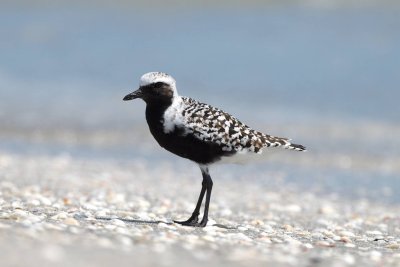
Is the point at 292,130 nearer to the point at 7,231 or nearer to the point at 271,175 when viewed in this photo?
the point at 271,175

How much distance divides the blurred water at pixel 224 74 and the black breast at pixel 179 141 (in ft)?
20.7

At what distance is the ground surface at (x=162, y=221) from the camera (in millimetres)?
5992

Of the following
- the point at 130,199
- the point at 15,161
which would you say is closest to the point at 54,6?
the point at 15,161

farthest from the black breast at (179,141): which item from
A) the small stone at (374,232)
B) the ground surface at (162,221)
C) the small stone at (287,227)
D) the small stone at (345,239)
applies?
the small stone at (374,232)

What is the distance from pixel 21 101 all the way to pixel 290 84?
8.48 meters

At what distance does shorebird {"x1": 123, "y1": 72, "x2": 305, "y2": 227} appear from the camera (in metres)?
8.27

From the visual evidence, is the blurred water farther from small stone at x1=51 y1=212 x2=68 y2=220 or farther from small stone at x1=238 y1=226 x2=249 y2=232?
small stone at x1=51 y1=212 x2=68 y2=220

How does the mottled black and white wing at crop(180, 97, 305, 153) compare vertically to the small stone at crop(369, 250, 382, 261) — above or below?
above

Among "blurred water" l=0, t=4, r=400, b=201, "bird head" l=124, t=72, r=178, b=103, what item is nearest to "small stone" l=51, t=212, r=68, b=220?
"bird head" l=124, t=72, r=178, b=103

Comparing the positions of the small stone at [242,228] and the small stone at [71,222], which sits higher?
the small stone at [242,228]

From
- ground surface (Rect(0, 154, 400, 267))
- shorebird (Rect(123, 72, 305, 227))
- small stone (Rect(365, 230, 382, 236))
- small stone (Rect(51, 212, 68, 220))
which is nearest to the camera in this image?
ground surface (Rect(0, 154, 400, 267))

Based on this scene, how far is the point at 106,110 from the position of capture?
21.7m

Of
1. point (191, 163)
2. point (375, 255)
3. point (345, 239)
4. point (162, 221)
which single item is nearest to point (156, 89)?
point (162, 221)

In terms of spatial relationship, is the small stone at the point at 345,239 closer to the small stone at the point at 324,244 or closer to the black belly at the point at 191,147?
the small stone at the point at 324,244
